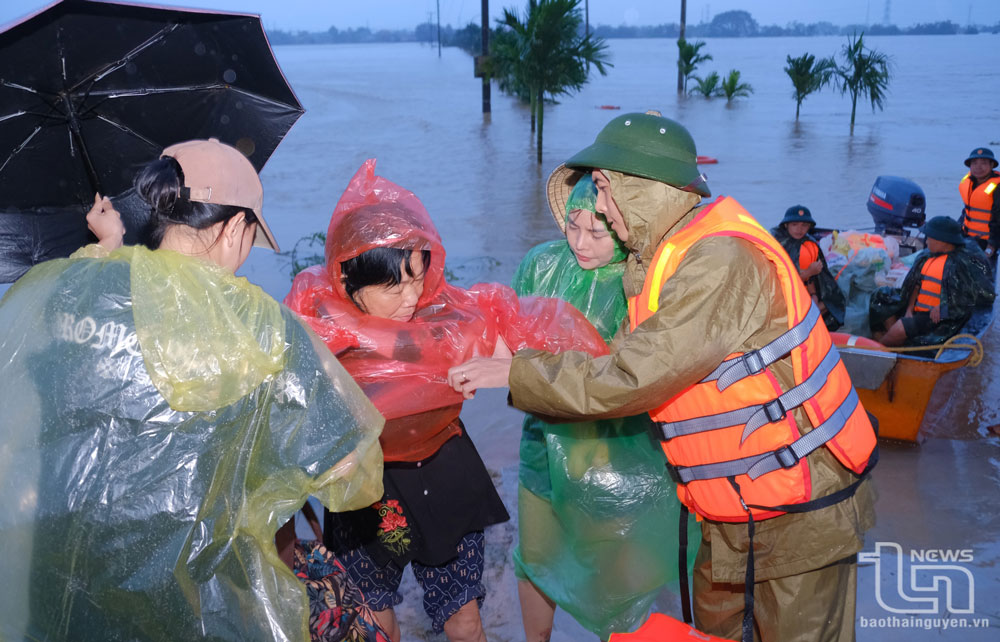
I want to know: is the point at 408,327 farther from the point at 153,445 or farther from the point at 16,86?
the point at 16,86

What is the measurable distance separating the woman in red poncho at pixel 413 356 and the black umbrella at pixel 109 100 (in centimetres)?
121

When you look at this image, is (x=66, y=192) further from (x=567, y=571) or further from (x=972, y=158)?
(x=972, y=158)

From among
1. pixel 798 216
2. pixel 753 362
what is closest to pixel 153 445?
pixel 753 362

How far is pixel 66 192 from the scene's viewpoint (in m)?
3.16

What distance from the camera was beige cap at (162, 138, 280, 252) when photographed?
5.65 feet

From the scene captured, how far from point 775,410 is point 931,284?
153 inches

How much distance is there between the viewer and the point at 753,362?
6.73 ft

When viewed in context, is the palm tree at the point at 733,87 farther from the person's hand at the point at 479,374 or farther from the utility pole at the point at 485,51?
the person's hand at the point at 479,374

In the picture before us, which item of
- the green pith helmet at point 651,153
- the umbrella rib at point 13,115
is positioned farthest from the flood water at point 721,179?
the umbrella rib at point 13,115

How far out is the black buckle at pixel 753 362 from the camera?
205 centimetres

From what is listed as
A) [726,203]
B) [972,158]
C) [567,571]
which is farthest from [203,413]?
[972,158]


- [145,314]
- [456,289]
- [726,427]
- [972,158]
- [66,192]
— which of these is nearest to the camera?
[145,314]

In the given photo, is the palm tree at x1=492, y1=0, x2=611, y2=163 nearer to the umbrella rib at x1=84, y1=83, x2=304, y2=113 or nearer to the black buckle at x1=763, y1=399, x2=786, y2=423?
the umbrella rib at x1=84, y1=83, x2=304, y2=113

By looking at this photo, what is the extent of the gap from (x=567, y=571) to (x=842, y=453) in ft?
3.79
